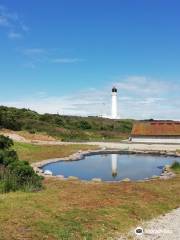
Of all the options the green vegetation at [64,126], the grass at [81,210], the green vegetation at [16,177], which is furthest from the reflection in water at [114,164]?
the green vegetation at [64,126]

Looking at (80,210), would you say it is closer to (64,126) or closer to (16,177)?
(16,177)

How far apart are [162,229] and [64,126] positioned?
64909 mm

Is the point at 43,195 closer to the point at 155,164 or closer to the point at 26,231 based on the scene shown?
the point at 26,231

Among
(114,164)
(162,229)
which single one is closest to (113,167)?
(114,164)

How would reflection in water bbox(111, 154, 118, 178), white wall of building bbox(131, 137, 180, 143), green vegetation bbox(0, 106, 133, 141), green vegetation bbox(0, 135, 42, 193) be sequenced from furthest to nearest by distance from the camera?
1. green vegetation bbox(0, 106, 133, 141)
2. white wall of building bbox(131, 137, 180, 143)
3. reflection in water bbox(111, 154, 118, 178)
4. green vegetation bbox(0, 135, 42, 193)

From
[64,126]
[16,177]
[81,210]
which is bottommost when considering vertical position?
[81,210]

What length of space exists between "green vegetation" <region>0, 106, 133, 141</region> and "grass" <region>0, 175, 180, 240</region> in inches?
1471

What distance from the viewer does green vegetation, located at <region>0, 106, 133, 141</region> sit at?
5850 centimetres

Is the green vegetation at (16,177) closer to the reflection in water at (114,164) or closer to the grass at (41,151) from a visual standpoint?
the reflection in water at (114,164)

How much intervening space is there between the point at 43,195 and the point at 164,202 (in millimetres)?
4350

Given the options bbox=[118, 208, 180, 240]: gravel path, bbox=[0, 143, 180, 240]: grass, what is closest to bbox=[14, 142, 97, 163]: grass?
bbox=[0, 143, 180, 240]: grass

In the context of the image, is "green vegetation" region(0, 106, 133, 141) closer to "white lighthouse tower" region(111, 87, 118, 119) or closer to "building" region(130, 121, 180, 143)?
"white lighthouse tower" region(111, 87, 118, 119)

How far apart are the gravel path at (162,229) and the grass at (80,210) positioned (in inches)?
16.0

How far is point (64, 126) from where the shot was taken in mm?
75875
